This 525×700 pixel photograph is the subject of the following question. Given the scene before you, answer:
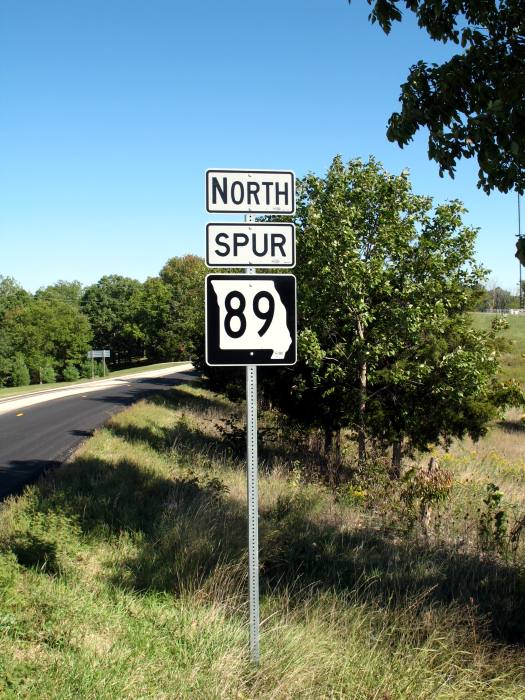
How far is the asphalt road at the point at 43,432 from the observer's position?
458 inches

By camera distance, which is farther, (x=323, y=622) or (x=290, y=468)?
(x=290, y=468)

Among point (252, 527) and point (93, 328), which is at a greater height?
point (93, 328)

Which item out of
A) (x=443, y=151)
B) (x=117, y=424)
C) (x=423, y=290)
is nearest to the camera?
(x=443, y=151)

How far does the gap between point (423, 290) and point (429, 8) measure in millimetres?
7392

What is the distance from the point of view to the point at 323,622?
405cm

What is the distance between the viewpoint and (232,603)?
4.34 m

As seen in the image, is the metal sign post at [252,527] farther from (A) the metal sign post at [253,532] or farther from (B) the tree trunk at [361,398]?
(B) the tree trunk at [361,398]

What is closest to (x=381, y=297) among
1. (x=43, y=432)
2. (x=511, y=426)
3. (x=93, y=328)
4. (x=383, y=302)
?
(x=383, y=302)

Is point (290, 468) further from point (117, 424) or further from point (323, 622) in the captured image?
point (323, 622)

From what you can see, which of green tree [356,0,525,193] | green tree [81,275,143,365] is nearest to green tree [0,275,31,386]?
green tree [81,275,143,365]

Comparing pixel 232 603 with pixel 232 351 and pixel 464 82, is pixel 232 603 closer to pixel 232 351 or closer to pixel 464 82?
pixel 232 351

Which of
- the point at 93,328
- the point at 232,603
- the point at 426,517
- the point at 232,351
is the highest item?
the point at 93,328

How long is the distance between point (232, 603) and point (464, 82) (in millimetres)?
4648

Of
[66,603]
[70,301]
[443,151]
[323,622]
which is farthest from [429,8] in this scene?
[70,301]
